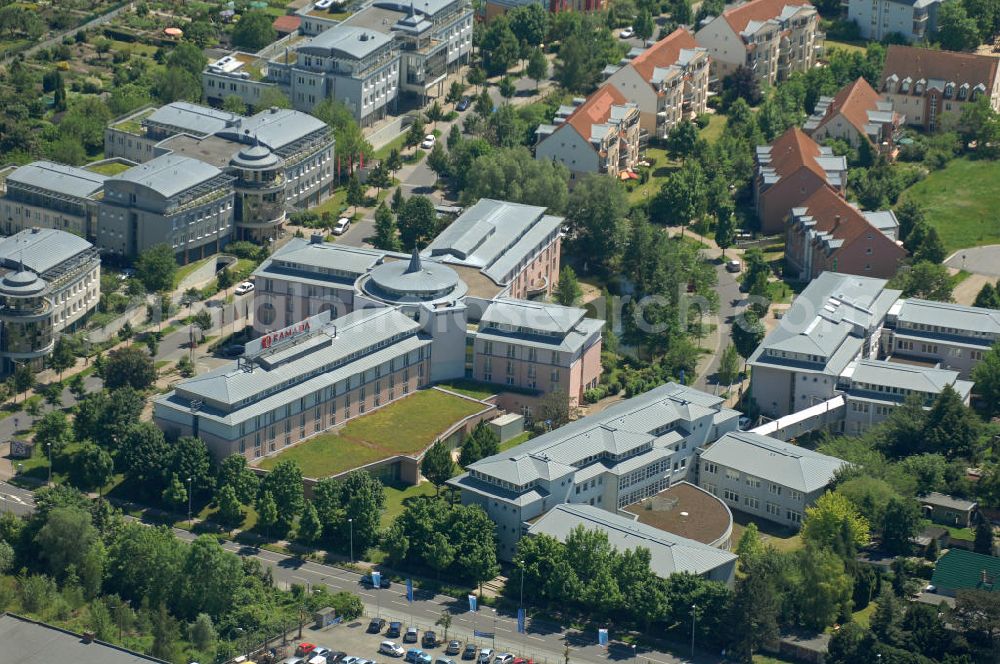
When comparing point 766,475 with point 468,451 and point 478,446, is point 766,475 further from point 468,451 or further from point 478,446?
point 468,451

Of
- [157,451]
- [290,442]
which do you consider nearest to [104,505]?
[157,451]

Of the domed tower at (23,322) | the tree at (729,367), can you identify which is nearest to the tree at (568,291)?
the tree at (729,367)

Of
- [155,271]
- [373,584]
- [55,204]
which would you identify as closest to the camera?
[373,584]

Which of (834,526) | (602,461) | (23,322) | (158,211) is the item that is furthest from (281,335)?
(834,526)

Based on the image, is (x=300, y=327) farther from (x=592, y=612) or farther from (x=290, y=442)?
(x=592, y=612)

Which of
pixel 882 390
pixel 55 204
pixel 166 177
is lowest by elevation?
pixel 882 390

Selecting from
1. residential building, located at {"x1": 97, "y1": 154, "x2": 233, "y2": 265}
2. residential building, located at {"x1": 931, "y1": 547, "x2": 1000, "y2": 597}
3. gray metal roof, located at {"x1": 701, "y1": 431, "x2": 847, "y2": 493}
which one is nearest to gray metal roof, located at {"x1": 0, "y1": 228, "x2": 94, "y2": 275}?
residential building, located at {"x1": 97, "y1": 154, "x2": 233, "y2": 265}

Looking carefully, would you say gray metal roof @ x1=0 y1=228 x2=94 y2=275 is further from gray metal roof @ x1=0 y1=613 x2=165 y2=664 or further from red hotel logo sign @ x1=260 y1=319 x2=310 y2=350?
gray metal roof @ x1=0 y1=613 x2=165 y2=664
